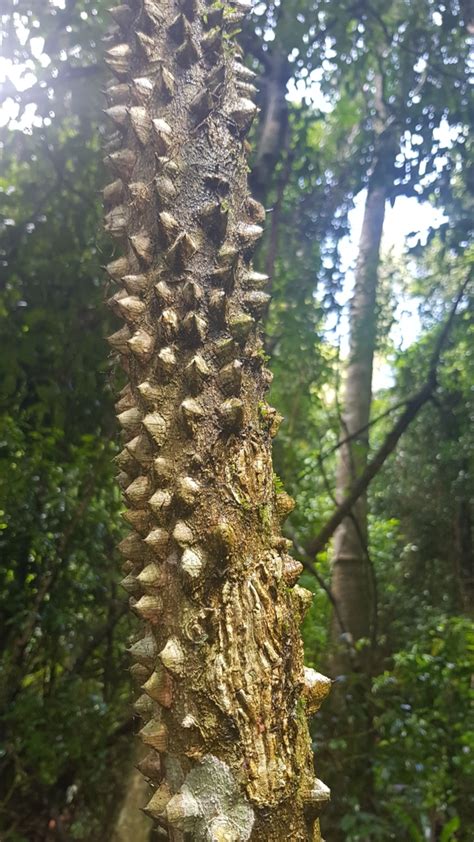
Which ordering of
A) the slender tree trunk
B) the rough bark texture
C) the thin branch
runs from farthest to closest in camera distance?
the rough bark texture → the thin branch → the slender tree trunk

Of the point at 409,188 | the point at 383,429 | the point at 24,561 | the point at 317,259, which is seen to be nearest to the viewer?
the point at 409,188

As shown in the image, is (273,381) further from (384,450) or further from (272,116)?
(272,116)

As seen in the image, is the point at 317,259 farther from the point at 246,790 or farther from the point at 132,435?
the point at 246,790

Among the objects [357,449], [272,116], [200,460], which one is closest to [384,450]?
[357,449]

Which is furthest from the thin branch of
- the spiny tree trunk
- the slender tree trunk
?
the spiny tree trunk

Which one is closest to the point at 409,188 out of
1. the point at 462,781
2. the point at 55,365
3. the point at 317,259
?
the point at 317,259

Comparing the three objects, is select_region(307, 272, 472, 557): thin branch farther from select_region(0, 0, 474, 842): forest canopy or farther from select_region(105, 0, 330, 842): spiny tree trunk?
select_region(105, 0, 330, 842): spiny tree trunk

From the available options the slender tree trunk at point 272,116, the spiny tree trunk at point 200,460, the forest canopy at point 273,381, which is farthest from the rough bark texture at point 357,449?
the spiny tree trunk at point 200,460
